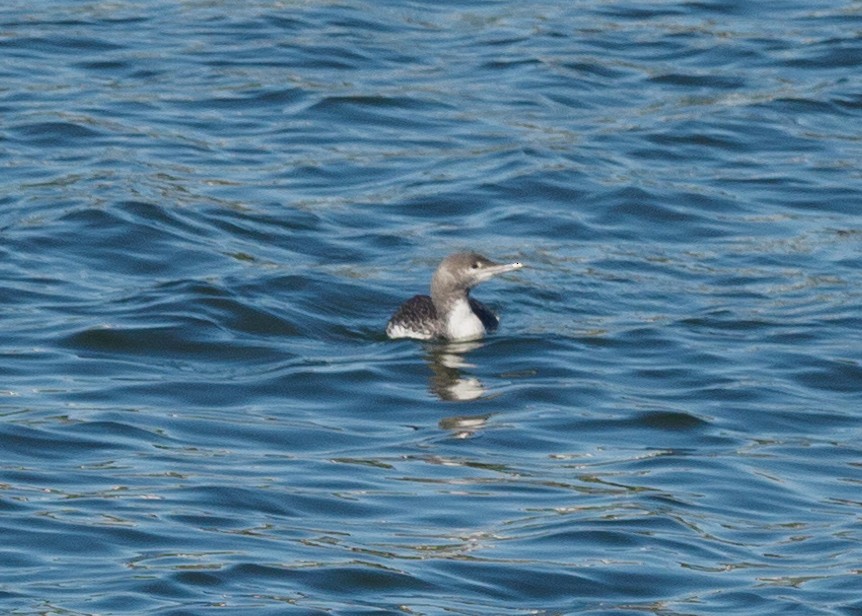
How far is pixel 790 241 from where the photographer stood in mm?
16625

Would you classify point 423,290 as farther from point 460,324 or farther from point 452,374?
point 452,374

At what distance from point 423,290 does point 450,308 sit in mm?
1271

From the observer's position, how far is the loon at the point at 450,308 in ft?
46.3

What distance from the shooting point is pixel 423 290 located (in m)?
15.5

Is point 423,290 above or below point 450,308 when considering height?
below

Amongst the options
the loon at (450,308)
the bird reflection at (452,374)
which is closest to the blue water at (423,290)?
the bird reflection at (452,374)

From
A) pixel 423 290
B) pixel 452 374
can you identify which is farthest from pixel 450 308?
pixel 423 290

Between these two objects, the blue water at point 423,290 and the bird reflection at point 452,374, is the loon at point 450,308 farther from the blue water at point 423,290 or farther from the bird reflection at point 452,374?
the blue water at point 423,290

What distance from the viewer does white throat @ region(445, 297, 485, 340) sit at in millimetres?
14180

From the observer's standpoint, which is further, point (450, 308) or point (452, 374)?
point (450, 308)

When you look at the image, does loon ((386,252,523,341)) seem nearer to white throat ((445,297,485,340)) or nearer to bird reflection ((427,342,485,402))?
white throat ((445,297,485,340))

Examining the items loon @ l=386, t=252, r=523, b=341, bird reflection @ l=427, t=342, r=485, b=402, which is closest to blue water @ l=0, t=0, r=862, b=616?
bird reflection @ l=427, t=342, r=485, b=402

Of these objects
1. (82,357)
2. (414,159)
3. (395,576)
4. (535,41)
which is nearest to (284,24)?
(535,41)

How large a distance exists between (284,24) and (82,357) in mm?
10553
